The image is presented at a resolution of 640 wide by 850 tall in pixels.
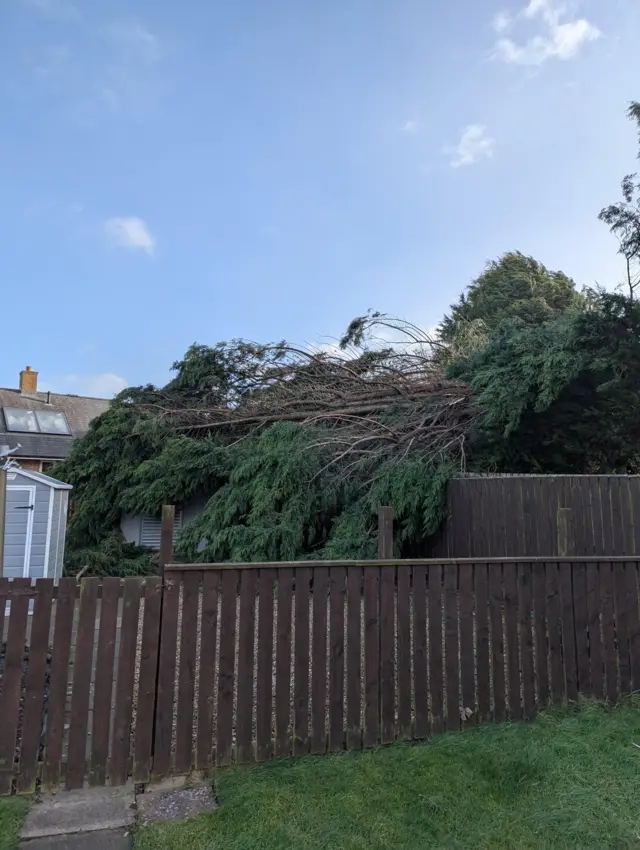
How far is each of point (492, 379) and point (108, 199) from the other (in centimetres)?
785

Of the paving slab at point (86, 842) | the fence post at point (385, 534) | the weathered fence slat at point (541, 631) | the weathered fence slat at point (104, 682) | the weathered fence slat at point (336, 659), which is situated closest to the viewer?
the paving slab at point (86, 842)

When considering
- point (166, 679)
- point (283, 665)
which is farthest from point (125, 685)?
point (283, 665)

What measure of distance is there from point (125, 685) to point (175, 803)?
0.65 metres

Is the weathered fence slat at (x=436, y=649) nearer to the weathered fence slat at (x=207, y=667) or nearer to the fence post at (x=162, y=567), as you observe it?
the weathered fence slat at (x=207, y=667)

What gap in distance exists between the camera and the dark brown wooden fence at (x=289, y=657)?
274cm

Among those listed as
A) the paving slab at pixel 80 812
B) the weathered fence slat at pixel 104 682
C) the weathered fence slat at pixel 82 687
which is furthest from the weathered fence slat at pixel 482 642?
the weathered fence slat at pixel 82 687

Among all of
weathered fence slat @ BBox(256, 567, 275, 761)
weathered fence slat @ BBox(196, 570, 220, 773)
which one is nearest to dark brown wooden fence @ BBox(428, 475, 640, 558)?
weathered fence slat @ BBox(256, 567, 275, 761)

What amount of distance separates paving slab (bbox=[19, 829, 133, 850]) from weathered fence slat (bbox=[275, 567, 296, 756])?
948 millimetres

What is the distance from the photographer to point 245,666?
9.81 ft

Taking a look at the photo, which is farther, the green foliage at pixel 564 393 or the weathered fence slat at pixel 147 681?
the green foliage at pixel 564 393

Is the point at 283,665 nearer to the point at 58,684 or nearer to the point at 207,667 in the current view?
the point at 207,667

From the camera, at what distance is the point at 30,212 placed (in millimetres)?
9141

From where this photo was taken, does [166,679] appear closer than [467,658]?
Yes

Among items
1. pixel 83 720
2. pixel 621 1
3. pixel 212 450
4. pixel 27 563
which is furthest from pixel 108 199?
pixel 83 720
